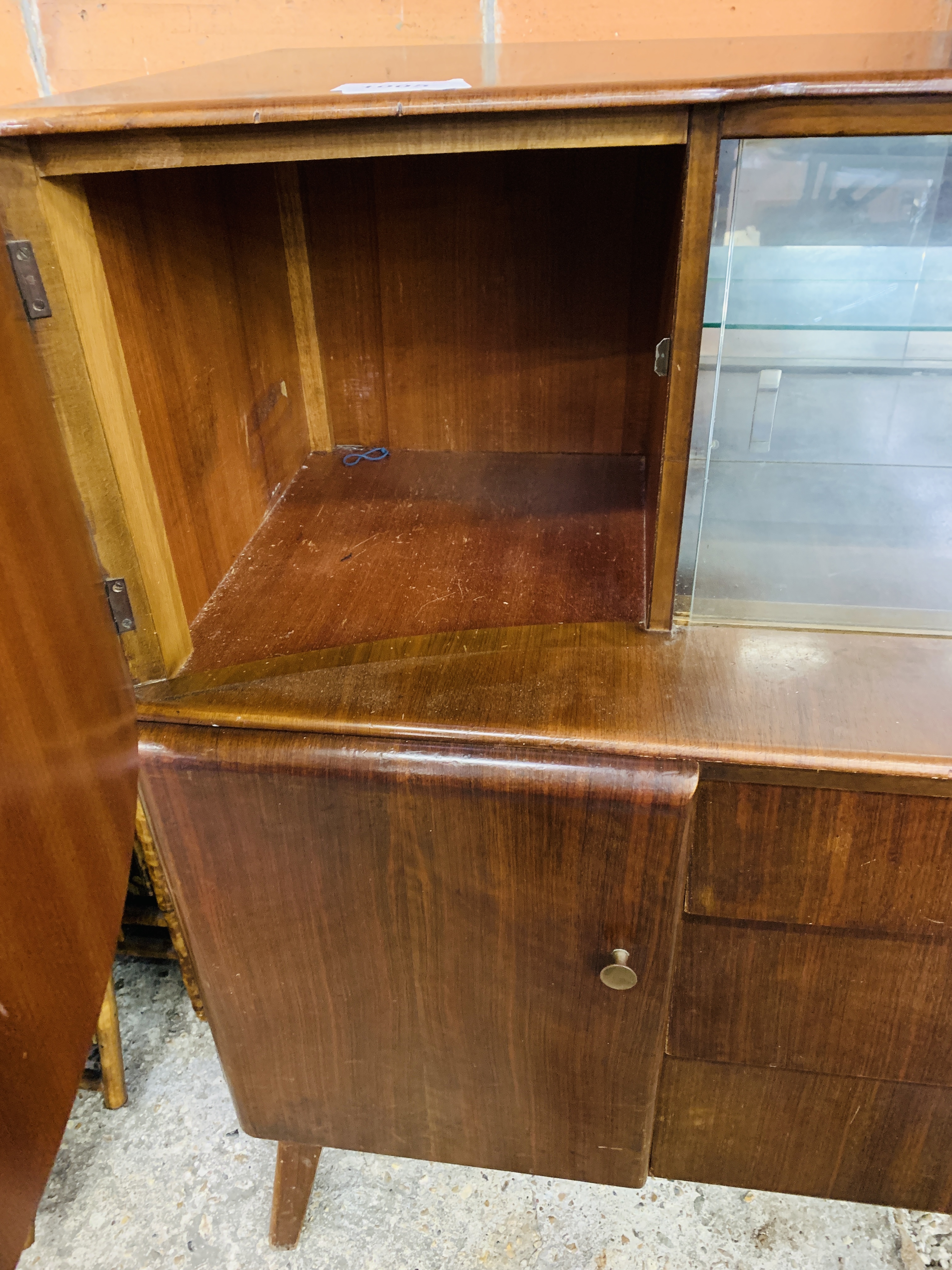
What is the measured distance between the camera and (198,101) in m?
0.55

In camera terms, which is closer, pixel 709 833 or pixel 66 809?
pixel 66 809

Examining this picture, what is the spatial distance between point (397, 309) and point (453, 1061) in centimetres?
83

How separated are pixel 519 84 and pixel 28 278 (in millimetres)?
342

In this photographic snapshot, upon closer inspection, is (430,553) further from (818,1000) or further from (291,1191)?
(291,1191)

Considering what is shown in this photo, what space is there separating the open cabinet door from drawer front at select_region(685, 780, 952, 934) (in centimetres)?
43

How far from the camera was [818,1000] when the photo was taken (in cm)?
71

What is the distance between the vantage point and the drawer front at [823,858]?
62 centimetres

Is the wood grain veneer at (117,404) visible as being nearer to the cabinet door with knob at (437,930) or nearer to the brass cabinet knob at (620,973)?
the cabinet door with knob at (437,930)

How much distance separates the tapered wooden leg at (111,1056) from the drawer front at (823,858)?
84cm

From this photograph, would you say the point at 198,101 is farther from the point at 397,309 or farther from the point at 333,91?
the point at 397,309

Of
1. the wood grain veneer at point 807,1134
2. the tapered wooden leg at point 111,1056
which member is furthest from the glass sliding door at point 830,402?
the tapered wooden leg at point 111,1056

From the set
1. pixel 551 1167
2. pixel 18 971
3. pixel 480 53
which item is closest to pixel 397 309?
pixel 480 53

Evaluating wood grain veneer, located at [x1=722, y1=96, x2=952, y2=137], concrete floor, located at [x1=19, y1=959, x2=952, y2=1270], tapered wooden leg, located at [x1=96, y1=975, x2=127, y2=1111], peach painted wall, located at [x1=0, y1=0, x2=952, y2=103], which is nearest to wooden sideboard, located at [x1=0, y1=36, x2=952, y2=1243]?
wood grain veneer, located at [x1=722, y1=96, x2=952, y2=137]

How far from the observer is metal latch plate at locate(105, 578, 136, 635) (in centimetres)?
66
